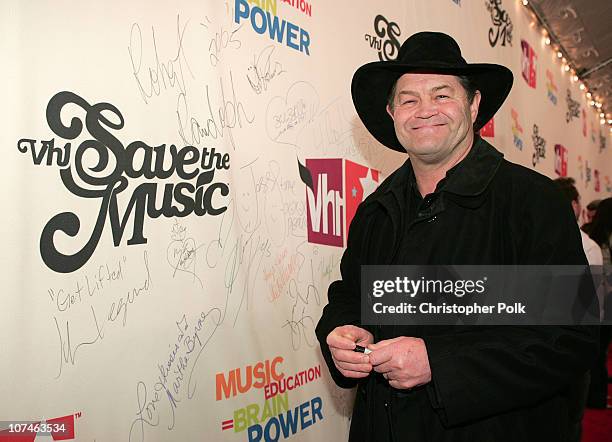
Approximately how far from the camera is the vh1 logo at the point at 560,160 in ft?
21.3

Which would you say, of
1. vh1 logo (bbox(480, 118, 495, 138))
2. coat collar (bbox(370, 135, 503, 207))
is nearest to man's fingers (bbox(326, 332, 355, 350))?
coat collar (bbox(370, 135, 503, 207))

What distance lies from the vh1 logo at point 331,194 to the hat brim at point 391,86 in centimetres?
74

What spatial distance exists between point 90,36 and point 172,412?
1218mm

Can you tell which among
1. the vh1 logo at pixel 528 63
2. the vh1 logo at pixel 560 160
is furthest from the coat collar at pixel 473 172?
the vh1 logo at pixel 560 160

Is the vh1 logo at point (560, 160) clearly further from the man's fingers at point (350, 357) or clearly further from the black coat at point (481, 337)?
the man's fingers at point (350, 357)

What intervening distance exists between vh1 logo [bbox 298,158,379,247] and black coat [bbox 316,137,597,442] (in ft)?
3.37

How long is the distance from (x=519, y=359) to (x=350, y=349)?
1.19ft

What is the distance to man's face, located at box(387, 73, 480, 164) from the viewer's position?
4.82 ft

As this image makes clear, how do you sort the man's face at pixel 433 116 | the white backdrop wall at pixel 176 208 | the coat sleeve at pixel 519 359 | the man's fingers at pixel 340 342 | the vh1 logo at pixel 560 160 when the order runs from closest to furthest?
the coat sleeve at pixel 519 359, the man's fingers at pixel 340 342, the man's face at pixel 433 116, the white backdrop wall at pixel 176 208, the vh1 logo at pixel 560 160

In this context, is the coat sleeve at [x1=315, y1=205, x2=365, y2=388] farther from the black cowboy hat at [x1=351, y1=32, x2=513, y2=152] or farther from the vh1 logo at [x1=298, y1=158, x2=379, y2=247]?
the vh1 logo at [x1=298, y1=158, x2=379, y2=247]

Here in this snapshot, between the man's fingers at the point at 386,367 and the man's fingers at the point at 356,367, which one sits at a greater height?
the man's fingers at the point at 386,367
